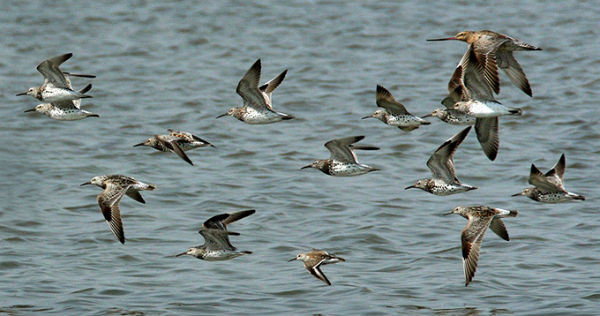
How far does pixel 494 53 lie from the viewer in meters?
13.9

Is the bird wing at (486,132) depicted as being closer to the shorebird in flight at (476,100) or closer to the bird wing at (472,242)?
the shorebird in flight at (476,100)

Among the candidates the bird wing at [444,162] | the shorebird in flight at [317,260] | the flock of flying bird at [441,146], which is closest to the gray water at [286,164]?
the shorebird in flight at [317,260]

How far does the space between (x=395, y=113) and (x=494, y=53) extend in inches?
61.2

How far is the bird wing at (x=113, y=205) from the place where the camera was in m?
13.4

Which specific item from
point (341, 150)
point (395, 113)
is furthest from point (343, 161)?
point (395, 113)

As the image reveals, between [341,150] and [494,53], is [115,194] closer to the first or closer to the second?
[341,150]

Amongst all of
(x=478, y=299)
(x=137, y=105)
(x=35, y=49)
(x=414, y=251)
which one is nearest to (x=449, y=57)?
(x=137, y=105)

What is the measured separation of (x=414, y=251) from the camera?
16422 mm

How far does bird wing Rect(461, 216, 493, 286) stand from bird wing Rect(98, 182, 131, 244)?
13.7 ft

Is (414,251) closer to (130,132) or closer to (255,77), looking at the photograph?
(255,77)

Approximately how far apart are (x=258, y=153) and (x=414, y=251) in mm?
5751

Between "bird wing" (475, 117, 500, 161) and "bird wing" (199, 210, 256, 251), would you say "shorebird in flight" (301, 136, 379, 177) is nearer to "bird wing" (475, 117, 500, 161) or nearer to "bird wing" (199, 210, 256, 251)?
"bird wing" (475, 117, 500, 161)

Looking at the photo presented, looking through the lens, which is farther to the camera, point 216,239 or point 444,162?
point 444,162

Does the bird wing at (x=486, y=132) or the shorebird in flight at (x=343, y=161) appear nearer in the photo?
the shorebird in flight at (x=343, y=161)
